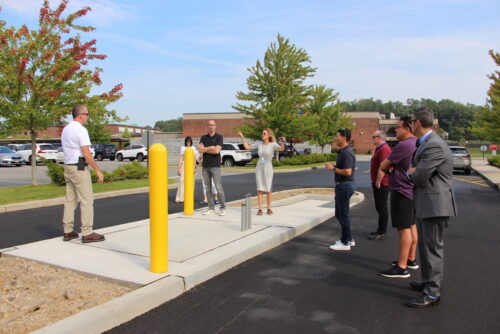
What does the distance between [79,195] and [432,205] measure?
4629 millimetres

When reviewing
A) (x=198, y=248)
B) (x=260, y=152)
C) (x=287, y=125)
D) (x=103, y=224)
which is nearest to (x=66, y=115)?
(x=103, y=224)

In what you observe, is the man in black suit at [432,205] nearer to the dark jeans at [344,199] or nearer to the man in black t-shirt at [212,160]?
the dark jeans at [344,199]

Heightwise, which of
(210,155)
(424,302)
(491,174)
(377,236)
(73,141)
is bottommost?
(491,174)

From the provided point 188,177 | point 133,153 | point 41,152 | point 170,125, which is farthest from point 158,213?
point 170,125

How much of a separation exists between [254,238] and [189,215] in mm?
2545

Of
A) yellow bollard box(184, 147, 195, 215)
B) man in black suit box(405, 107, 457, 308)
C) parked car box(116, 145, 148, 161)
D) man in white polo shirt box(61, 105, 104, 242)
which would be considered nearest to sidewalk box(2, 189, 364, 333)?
yellow bollard box(184, 147, 195, 215)

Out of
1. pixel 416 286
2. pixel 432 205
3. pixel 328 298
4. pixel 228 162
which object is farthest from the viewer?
pixel 228 162

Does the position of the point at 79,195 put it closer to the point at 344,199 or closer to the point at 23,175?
the point at 344,199

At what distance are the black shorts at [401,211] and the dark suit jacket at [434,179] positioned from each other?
98 centimetres

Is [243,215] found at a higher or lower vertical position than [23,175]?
higher

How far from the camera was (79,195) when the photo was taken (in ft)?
18.7

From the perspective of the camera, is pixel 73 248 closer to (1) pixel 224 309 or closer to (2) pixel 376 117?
(1) pixel 224 309

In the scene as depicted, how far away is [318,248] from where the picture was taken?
614 cm

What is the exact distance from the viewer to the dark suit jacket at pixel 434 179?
3.72m
